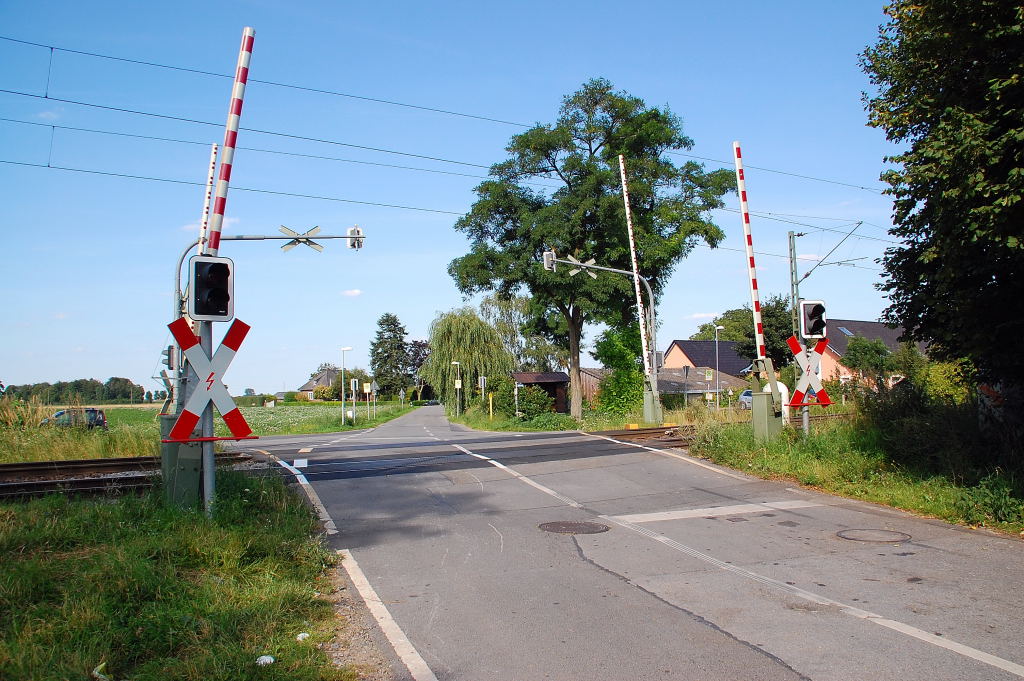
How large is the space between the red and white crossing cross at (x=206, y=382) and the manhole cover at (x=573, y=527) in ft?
11.9

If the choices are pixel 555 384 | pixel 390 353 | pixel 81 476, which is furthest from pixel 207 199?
pixel 390 353

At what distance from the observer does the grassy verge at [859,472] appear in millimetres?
8719

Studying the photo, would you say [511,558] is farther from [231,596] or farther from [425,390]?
[425,390]

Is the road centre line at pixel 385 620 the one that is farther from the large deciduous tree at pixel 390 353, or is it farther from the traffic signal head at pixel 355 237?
the large deciduous tree at pixel 390 353

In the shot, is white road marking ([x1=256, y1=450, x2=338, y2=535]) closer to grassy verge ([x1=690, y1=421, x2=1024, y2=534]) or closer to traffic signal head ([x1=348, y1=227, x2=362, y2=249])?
grassy verge ([x1=690, y1=421, x2=1024, y2=534])

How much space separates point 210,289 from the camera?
23.3 ft

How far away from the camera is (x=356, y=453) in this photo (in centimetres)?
1642

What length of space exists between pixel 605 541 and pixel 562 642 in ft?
10.2

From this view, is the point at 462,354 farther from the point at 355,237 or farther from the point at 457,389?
the point at 355,237

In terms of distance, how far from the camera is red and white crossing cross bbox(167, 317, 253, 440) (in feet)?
22.9

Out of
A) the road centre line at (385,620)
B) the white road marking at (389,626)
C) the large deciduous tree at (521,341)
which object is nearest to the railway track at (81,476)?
the road centre line at (385,620)

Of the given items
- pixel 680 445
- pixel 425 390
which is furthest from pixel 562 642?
pixel 425 390

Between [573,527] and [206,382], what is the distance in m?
4.41

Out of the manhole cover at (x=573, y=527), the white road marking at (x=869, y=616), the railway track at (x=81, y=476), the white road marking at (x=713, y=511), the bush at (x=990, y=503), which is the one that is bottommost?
the white road marking at (x=869, y=616)
